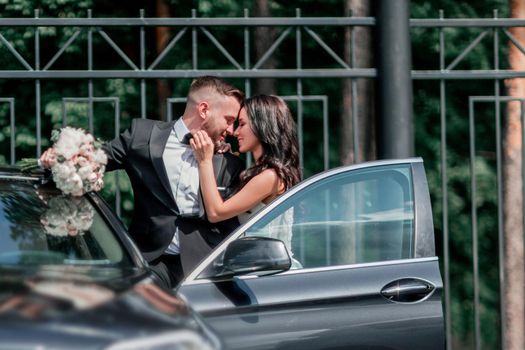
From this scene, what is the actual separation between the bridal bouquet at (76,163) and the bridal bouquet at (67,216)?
0.15ft

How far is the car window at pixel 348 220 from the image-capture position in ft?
14.1

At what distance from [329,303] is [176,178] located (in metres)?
1.12

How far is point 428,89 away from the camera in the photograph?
1068cm

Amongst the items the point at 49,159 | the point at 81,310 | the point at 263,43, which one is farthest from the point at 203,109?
the point at 263,43

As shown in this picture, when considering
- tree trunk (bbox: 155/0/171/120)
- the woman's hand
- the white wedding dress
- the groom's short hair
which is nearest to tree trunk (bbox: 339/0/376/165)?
tree trunk (bbox: 155/0/171/120)

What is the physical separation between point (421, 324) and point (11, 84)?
24.4 ft

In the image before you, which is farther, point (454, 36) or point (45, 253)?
point (454, 36)

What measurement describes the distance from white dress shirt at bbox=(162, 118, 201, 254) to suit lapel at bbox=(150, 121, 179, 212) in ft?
0.06

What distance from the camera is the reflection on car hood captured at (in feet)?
9.12

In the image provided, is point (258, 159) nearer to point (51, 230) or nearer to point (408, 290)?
point (408, 290)

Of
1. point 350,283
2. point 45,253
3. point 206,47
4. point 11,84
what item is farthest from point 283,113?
point 11,84

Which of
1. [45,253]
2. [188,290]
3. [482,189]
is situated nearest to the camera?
[45,253]

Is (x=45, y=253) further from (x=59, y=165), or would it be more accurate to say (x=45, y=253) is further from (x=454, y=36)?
(x=454, y=36)

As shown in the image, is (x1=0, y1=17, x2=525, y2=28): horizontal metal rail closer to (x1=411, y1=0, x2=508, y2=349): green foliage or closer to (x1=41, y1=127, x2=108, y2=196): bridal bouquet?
(x1=41, y1=127, x2=108, y2=196): bridal bouquet
